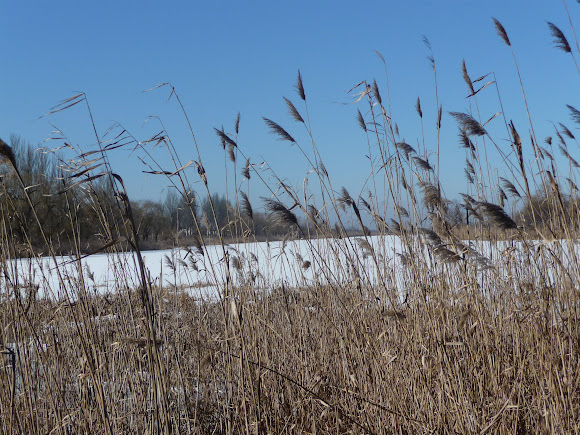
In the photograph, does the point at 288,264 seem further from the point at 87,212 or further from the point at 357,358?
the point at 87,212

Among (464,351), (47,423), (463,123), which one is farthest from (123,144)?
(464,351)

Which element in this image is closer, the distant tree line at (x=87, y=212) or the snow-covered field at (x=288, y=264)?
the distant tree line at (x=87, y=212)

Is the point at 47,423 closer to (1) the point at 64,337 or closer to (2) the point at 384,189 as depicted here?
(1) the point at 64,337

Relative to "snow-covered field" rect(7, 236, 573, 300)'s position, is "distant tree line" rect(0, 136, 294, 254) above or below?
above

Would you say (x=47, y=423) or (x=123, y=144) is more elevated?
(x=123, y=144)

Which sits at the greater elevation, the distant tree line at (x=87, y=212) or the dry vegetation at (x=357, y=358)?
the distant tree line at (x=87, y=212)

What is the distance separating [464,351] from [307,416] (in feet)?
2.63

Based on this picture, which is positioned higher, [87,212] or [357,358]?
[87,212]

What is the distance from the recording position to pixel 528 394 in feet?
6.99

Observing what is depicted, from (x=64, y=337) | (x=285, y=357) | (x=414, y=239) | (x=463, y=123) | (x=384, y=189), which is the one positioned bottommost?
(x=285, y=357)

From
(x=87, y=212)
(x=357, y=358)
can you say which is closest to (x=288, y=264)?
(x=357, y=358)

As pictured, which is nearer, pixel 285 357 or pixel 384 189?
pixel 285 357

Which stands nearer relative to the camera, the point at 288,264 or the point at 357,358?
the point at 357,358

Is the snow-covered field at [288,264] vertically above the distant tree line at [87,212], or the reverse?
the distant tree line at [87,212]
